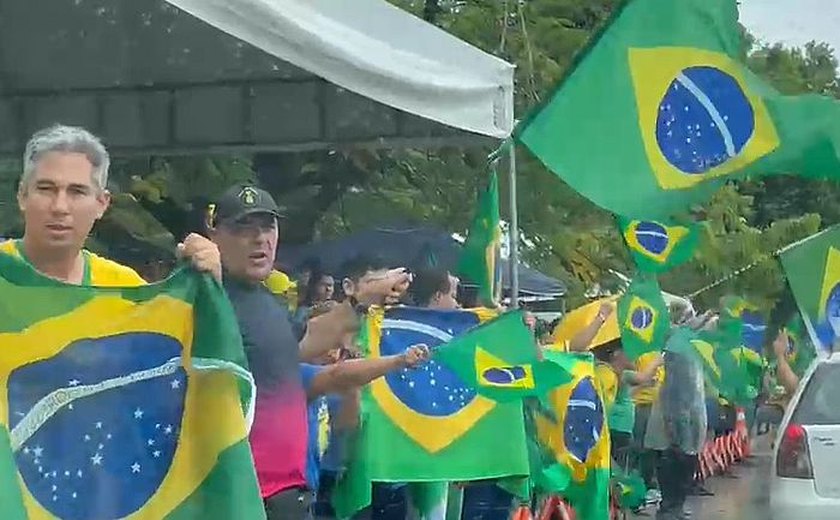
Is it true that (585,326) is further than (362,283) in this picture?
Yes

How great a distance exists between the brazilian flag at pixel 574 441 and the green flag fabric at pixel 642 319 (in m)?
2.69

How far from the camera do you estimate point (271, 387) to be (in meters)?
5.19

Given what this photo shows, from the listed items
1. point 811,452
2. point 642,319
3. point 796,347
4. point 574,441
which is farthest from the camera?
point 796,347

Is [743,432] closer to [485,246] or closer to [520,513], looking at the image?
[520,513]

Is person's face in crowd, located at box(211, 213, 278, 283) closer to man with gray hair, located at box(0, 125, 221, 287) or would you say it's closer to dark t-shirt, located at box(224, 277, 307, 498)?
dark t-shirt, located at box(224, 277, 307, 498)

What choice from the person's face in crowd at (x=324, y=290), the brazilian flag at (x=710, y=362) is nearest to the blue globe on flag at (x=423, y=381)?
the person's face in crowd at (x=324, y=290)

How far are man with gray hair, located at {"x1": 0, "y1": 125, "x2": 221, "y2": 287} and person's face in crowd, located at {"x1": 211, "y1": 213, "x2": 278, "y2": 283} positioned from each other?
34.4 inches

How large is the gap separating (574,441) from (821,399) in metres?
1.70

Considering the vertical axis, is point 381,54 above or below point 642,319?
above

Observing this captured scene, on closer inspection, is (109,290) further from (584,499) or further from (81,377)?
(584,499)

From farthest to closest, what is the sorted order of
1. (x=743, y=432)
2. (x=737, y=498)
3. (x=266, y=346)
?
(x=743, y=432)
(x=737, y=498)
(x=266, y=346)

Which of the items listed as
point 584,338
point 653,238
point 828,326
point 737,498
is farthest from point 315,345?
point 737,498

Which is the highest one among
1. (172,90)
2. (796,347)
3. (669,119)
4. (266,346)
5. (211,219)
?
(172,90)

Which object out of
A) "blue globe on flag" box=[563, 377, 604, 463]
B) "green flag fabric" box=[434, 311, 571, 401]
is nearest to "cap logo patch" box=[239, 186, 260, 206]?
"green flag fabric" box=[434, 311, 571, 401]
